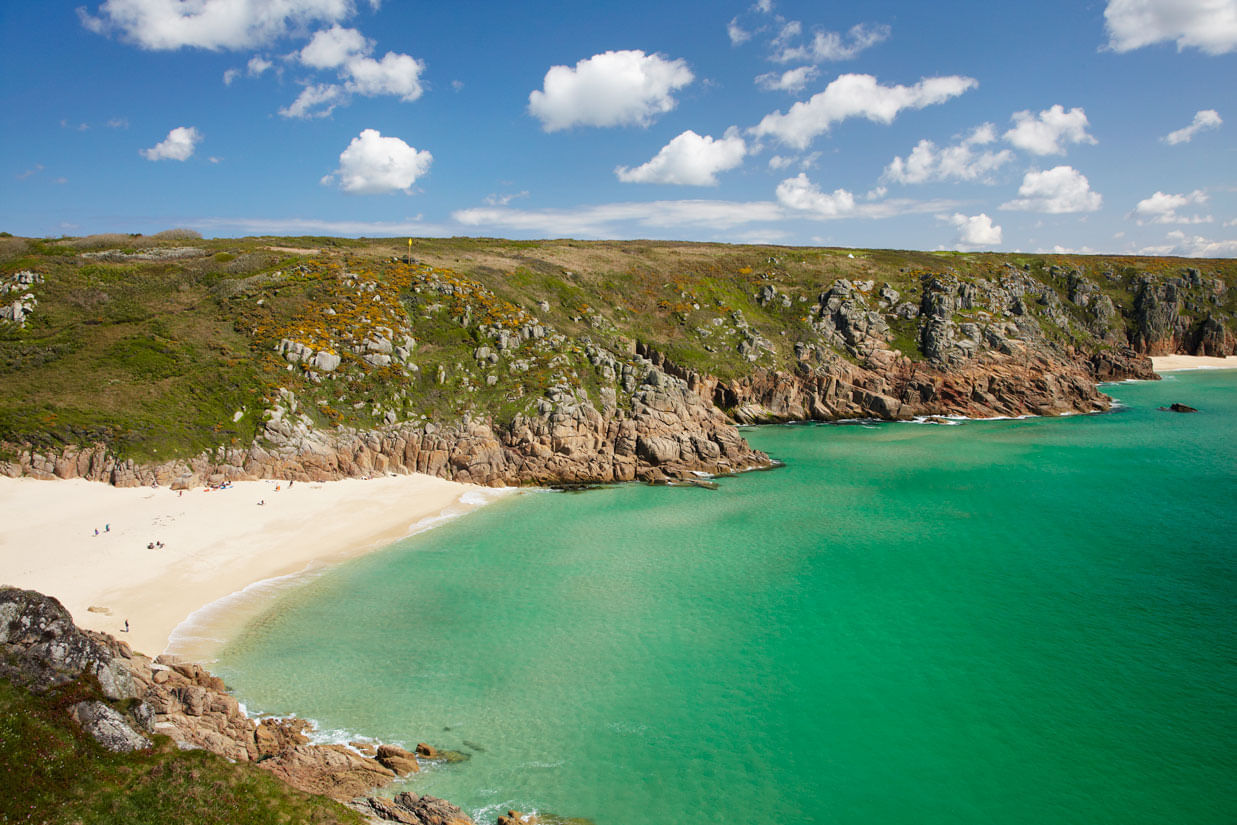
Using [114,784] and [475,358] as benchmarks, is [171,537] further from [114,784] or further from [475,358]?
[475,358]

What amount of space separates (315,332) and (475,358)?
1291cm

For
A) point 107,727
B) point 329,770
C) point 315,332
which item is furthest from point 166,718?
point 315,332

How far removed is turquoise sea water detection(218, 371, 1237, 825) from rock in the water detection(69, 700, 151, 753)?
5859 millimetres

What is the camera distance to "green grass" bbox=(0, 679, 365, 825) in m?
11.8

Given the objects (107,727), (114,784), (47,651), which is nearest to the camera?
(114,784)

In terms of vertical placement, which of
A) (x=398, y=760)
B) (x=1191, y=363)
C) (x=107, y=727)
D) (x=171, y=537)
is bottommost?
(x=398, y=760)

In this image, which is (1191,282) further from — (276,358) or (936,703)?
(276,358)

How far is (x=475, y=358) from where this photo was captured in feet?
172

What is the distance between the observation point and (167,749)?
1451 cm

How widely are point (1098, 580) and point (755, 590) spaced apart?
16.4 metres

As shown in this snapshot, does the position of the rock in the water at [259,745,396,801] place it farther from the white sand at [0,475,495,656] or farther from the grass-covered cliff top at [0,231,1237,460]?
the grass-covered cliff top at [0,231,1237,460]

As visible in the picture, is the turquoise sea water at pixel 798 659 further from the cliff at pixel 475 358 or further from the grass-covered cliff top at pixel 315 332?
the grass-covered cliff top at pixel 315 332

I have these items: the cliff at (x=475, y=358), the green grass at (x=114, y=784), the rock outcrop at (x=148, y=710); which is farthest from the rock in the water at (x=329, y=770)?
the cliff at (x=475, y=358)

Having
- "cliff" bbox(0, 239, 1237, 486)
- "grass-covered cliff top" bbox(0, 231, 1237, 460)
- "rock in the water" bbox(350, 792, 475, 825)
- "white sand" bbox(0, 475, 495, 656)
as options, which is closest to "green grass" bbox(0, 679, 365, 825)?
"rock in the water" bbox(350, 792, 475, 825)
